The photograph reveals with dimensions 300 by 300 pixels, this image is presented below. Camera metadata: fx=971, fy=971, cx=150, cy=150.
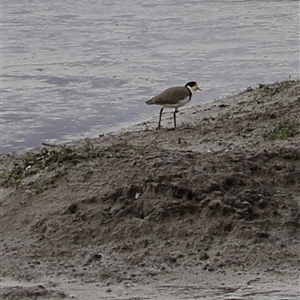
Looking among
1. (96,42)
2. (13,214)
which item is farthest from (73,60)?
(13,214)

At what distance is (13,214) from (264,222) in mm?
2087

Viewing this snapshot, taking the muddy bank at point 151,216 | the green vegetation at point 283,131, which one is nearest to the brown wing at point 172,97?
the green vegetation at point 283,131

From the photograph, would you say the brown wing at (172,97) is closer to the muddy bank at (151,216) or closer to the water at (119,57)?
the water at (119,57)

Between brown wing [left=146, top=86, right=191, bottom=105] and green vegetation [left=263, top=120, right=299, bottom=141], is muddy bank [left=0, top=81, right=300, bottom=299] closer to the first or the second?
green vegetation [left=263, top=120, right=299, bottom=141]

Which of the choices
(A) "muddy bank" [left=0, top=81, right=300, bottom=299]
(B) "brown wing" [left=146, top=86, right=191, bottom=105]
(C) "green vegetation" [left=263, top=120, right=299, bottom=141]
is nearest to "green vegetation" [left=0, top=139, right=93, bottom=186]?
(A) "muddy bank" [left=0, top=81, right=300, bottom=299]

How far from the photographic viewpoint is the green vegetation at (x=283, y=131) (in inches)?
365

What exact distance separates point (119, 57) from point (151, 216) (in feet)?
32.4

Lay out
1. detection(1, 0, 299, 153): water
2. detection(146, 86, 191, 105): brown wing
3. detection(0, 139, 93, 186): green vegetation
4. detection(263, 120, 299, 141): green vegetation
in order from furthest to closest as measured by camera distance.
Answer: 1. detection(1, 0, 299, 153): water
2. detection(146, 86, 191, 105): brown wing
3. detection(263, 120, 299, 141): green vegetation
4. detection(0, 139, 93, 186): green vegetation

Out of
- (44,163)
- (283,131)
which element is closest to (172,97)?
(283,131)

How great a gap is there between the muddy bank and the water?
10.4 ft

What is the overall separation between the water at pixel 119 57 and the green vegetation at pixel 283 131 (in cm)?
307

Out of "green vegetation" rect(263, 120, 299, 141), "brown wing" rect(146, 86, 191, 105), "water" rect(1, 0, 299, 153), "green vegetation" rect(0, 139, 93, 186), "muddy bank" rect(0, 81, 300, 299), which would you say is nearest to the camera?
"muddy bank" rect(0, 81, 300, 299)

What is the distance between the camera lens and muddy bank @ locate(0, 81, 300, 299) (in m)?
6.66

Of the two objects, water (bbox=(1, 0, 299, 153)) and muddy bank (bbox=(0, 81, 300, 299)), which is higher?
muddy bank (bbox=(0, 81, 300, 299))
